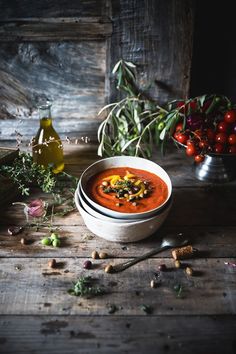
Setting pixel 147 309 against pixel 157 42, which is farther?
pixel 157 42

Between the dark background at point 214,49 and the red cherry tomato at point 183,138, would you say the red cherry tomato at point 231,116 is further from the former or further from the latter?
the dark background at point 214,49

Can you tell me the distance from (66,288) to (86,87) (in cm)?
86

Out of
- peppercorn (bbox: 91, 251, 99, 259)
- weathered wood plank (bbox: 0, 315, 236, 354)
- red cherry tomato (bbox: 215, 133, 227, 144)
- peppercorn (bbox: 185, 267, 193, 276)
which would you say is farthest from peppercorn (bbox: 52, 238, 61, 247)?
red cherry tomato (bbox: 215, 133, 227, 144)

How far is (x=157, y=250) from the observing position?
1208 mm

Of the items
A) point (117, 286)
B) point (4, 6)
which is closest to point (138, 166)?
point (117, 286)

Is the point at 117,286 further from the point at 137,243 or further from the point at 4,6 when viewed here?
the point at 4,6

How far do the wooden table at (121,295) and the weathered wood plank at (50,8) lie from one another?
694 millimetres

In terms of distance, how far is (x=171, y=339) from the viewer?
968mm

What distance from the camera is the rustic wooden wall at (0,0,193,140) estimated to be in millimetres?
1501

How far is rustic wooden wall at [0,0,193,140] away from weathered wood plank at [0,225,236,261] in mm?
583

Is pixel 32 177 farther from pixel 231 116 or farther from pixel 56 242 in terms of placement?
pixel 231 116

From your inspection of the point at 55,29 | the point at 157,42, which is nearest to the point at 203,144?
the point at 157,42

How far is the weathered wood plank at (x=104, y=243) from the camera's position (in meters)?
1.21

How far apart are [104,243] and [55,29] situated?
0.81 m
